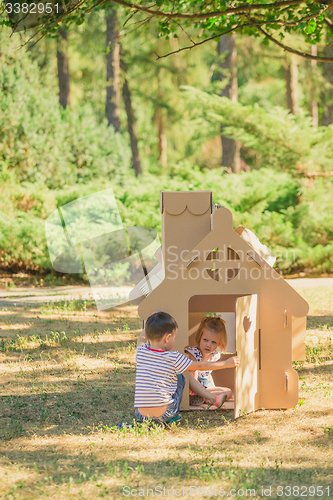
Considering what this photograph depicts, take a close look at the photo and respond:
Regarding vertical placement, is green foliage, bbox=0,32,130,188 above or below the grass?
above

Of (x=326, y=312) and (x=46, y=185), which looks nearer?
(x=326, y=312)

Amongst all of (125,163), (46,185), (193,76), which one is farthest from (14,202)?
(193,76)

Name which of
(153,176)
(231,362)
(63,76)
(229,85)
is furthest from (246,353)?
(63,76)

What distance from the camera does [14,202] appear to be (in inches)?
443

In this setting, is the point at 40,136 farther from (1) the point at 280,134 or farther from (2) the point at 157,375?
(2) the point at 157,375

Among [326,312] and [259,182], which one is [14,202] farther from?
[326,312]

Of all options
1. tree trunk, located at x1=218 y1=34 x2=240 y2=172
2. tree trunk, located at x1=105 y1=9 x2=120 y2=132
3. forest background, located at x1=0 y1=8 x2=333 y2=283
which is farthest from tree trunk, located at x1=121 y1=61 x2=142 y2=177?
tree trunk, located at x1=218 y1=34 x2=240 y2=172

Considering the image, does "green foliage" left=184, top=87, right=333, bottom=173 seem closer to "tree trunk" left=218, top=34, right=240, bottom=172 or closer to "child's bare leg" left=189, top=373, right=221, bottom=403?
"tree trunk" left=218, top=34, right=240, bottom=172

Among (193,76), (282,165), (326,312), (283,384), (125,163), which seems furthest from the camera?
(193,76)

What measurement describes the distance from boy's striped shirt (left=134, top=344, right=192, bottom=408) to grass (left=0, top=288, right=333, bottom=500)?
21 cm

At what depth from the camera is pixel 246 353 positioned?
146 inches

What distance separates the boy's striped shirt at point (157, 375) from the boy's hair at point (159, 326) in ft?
0.37

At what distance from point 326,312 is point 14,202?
731 cm

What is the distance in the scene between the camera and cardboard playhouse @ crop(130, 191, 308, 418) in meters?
3.71
